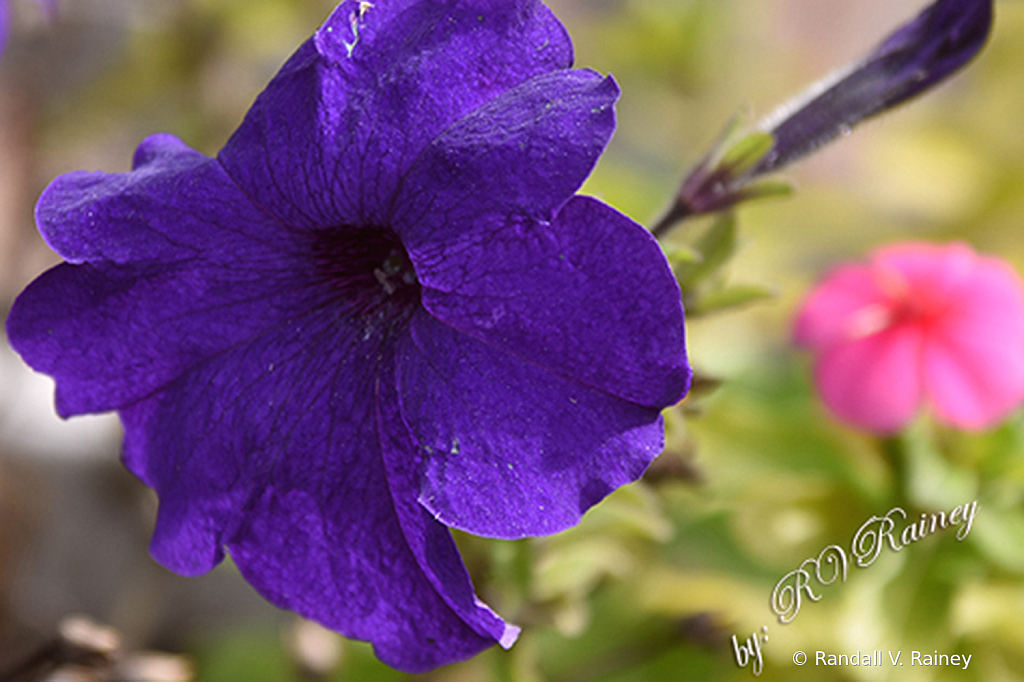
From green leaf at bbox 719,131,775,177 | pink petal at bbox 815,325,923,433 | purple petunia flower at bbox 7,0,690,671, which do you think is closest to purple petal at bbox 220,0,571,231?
purple petunia flower at bbox 7,0,690,671

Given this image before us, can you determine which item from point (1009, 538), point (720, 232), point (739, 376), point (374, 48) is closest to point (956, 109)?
point (739, 376)

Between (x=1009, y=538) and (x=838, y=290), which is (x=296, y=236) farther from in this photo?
(x=1009, y=538)

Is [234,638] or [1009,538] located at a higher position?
[1009,538]

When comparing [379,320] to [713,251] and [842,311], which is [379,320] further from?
[842,311]

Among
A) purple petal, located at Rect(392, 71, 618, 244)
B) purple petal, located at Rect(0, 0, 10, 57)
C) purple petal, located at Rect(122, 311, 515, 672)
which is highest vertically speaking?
purple petal, located at Rect(392, 71, 618, 244)

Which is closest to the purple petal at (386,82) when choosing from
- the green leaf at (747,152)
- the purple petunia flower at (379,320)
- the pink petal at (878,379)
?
the purple petunia flower at (379,320)

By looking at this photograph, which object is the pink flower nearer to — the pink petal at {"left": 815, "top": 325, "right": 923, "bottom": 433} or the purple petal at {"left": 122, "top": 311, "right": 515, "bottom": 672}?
the pink petal at {"left": 815, "top": 325, "right": 923, "bottom": 433}

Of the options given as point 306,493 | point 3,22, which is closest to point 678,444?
point 306,493
